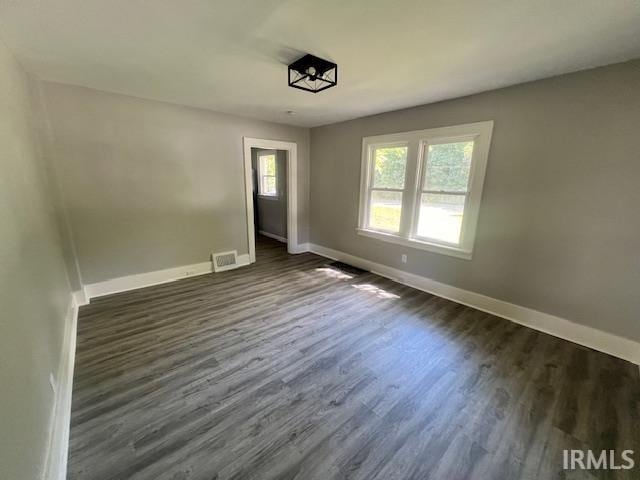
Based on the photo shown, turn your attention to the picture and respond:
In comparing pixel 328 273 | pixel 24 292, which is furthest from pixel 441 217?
pixel 24 292

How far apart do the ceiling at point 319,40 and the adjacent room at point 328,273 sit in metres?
0.02

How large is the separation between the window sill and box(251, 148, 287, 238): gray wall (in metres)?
2.27

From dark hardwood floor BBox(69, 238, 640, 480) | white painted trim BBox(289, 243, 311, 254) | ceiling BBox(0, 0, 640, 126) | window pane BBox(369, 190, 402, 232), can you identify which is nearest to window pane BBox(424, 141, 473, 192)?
window pane BBox(369, 190, 402, 232)

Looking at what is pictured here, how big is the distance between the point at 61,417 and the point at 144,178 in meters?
2.76

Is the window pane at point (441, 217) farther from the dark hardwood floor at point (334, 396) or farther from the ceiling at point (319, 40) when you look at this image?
the ceiling at point (319, 40)

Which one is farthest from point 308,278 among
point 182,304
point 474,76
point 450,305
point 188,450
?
point 474,76

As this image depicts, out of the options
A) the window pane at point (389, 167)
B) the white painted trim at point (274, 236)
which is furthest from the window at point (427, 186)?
the white painted trim at point (274, 236)

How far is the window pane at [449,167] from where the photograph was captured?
307cm

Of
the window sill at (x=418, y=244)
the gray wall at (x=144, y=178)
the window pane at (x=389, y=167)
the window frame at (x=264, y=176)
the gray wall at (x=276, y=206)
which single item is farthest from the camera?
the window frame at (x=264, y=176)

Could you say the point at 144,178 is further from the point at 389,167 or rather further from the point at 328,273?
the point at 389,167

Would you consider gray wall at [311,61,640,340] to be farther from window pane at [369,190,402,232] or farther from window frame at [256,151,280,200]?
window frame at [256,151,280,200]

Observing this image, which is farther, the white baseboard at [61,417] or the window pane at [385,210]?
the window pane at [385,210]

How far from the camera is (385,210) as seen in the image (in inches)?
159

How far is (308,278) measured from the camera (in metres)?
3.96
